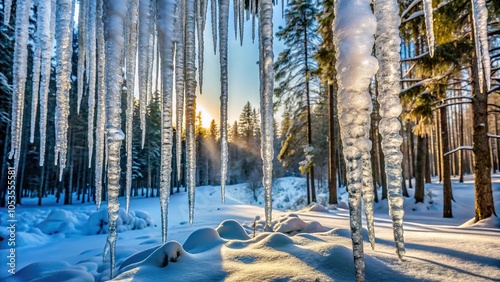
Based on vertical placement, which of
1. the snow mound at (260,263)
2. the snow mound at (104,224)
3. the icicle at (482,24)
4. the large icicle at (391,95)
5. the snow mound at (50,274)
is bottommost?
the snow mound at (104,224)

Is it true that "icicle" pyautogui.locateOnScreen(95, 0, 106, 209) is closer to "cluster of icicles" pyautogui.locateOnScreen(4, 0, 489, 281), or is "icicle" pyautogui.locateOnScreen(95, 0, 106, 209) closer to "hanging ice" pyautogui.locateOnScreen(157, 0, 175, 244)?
"cluster of icicles" pyautogui.locateOnScreen(4, 0, 489, 281)

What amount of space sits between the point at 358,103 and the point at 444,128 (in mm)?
11860

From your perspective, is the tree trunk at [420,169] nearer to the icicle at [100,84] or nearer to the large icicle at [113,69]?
the icicle at [100,84]

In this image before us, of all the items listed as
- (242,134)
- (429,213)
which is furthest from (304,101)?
(242,134)

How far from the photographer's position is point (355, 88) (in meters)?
1.44

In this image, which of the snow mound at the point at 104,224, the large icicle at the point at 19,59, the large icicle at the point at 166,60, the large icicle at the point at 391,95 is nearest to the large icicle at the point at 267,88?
the large icicle at the point at 166,60

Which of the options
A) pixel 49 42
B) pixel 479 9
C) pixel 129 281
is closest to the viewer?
pixel 479 9

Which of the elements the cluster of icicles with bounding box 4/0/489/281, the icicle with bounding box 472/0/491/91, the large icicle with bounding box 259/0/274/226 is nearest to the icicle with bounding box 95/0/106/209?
the cluster of icicles with bounding box 4/0/489/281

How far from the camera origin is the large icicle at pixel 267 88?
7.27 ft

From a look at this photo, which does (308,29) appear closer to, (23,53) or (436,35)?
(436,35)

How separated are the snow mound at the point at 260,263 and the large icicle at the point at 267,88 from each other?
1.82 feet

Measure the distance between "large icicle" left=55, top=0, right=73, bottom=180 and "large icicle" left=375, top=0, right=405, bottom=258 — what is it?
2.12 metres

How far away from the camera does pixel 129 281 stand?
2590mm

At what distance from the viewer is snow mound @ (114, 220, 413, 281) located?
2389 millimetres
